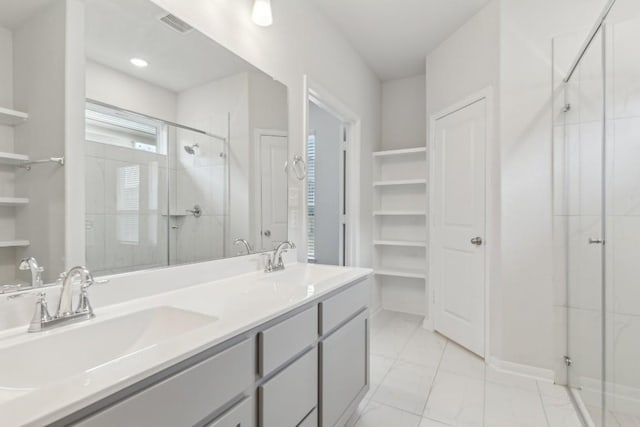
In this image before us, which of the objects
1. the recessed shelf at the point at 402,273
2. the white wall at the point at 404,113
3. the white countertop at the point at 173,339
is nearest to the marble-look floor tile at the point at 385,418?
the white countertop at the point at 173,339

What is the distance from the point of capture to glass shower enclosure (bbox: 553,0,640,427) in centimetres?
142

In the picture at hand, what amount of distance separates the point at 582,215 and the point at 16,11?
266cm

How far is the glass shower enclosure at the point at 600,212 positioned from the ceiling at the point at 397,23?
0.84 m

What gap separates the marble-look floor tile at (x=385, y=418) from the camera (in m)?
1.75

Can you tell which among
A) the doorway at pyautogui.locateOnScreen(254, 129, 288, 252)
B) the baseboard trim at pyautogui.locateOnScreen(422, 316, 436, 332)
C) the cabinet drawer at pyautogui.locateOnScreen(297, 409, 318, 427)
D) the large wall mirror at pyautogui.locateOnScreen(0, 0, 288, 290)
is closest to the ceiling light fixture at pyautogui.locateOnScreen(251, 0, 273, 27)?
the large wall mirror at pyautogui.locateOnScreen(0, 0, 288, 290)

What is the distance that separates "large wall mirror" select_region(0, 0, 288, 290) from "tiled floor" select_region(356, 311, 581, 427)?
124 centimetres

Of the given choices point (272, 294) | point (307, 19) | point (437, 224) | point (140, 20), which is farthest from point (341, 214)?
point (140, 20)

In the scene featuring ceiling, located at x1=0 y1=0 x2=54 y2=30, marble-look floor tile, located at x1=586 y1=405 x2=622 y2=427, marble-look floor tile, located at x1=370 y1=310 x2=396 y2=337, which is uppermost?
ceiling, located at x1=0 y1=0 x2=54 y2=30

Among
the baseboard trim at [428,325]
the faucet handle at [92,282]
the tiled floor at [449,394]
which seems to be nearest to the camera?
the faucet handle at [92,282]

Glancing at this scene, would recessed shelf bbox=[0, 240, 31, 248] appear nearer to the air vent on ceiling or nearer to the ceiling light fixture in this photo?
the air vent on ceiling

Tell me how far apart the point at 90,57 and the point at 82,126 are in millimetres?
243

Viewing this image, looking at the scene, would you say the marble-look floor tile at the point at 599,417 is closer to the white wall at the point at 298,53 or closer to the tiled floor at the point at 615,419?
the tiled floor at the point at 615,419

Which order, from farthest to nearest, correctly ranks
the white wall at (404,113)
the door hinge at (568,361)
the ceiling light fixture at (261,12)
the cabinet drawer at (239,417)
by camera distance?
the white wall at (404,113), the door hinge at (568,361), the ceiling light fixture at (261,12), the cabinet drawer at (239,417)

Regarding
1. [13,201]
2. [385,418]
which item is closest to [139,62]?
[13,201]
